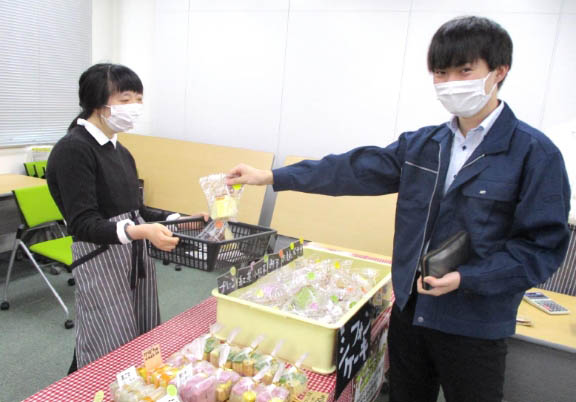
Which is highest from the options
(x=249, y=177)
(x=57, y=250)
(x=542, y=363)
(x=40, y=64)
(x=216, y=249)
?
(x=40, y=64)

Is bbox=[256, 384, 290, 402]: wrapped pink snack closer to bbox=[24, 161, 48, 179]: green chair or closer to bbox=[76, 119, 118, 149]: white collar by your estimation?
bbox=[76, 119, 118, 149]: white collar

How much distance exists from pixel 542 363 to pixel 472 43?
4.99 feet

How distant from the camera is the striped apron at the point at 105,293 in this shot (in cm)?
163

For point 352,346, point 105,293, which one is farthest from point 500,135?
point 105,293

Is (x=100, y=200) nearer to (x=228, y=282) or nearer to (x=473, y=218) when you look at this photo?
(x=228, y=282)

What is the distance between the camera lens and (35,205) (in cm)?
305

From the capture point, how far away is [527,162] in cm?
109

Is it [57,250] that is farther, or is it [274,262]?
[57,250]

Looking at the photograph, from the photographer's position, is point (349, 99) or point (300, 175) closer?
point (300, 175)

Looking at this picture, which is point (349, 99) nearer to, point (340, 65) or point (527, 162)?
point (340, 65)

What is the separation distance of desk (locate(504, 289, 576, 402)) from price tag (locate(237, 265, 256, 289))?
1235mm

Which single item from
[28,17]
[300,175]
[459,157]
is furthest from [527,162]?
[28,17]

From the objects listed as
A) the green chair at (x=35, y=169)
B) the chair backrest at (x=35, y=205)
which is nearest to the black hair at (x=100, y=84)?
the chair backrest at (x=35, y=205)

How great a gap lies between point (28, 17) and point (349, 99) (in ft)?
10.4
